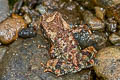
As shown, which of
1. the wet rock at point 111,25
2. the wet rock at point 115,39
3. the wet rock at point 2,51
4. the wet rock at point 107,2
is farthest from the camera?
the wet rock at point 111,25

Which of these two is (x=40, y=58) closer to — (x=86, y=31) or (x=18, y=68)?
(x=18, y=68)

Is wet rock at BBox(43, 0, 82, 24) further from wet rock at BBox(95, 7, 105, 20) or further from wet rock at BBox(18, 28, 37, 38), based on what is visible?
wet rock at BBox(18, 28, 37, 38)

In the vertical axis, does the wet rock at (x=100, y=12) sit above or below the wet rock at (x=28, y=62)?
above

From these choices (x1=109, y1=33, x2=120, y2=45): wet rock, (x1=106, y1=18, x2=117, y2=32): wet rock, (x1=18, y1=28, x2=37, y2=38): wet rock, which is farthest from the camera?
(x1=106, y1=18, x2=117, y2=32): wet rock

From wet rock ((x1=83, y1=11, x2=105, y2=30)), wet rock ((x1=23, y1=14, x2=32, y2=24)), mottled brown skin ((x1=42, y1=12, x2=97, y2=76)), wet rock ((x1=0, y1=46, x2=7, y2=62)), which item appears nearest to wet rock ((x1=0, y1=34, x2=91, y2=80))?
wet rock ((x1=0, y1=46, x2=7, y2=62))

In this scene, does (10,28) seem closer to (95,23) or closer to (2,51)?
(2,51)

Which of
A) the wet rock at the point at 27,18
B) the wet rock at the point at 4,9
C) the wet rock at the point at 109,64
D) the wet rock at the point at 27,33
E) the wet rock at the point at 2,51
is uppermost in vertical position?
the wet rock at the point at 4,9

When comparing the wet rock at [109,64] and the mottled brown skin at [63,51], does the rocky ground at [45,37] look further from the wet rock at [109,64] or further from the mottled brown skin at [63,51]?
the mottled brown skin at [63,51]

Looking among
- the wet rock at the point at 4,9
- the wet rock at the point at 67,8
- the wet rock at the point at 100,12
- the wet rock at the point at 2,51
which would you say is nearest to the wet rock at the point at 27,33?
the wet rock at the point at 2,51
